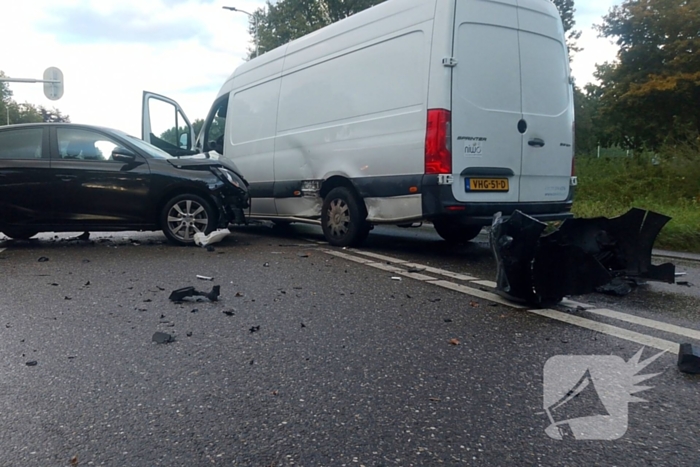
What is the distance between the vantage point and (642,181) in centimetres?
1468

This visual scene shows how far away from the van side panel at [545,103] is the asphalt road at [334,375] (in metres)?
2.01

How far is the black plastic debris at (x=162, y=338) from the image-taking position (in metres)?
3.68

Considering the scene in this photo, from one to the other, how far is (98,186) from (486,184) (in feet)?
15.8

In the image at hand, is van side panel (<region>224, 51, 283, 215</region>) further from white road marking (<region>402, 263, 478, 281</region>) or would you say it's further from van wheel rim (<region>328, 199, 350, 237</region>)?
white road marking (<region>402, 263, 478, 281</region>)

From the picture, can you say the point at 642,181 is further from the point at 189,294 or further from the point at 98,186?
the point at 189,294

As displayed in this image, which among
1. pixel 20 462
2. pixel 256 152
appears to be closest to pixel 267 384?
pixel 20 462

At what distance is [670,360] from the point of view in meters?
3.25

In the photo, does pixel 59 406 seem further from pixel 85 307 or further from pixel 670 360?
pixel 670 360

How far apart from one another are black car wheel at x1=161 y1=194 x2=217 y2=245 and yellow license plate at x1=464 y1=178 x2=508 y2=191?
3.47m

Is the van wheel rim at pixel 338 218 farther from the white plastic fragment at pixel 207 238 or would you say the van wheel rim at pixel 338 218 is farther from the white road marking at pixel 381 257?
the white plastic fragment at pixel 207 238

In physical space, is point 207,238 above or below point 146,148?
below

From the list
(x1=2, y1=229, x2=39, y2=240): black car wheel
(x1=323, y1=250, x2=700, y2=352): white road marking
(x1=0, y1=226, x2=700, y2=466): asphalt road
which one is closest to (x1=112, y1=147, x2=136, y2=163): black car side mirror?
(x1=2, y1=229, x2=39, y2=240): black car wheel

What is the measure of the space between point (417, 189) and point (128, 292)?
3065 millimetres

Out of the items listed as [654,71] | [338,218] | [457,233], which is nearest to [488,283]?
[338,218]
